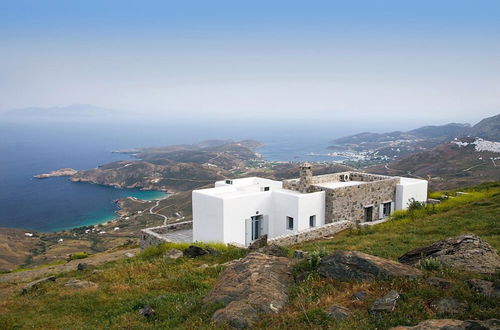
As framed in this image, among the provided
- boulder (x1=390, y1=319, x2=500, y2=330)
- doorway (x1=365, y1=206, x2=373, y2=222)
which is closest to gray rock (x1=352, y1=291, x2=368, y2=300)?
boulder (x1=390, y1=319, x2=500, y2=330)

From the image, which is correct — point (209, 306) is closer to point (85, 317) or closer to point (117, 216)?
point (85, 317)

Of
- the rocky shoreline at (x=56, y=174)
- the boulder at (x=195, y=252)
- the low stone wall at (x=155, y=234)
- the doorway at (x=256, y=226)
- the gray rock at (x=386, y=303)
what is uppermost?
the gray rock at (x=386, y=303)

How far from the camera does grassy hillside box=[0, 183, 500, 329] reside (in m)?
6.21

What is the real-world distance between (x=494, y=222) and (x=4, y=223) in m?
105

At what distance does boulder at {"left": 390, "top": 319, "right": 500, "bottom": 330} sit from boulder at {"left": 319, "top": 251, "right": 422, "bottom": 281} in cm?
209

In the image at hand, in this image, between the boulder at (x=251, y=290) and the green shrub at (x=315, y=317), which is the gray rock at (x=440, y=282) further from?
the boulder at (x=251, y=290)

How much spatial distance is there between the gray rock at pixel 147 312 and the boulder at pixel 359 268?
11.9ft

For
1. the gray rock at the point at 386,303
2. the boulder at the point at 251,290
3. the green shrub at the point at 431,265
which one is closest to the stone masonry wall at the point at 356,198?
the boulder at the point at 251,290

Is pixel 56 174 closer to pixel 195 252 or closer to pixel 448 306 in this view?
pixel 195 252

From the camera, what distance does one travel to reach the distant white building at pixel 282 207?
2095 centimetres

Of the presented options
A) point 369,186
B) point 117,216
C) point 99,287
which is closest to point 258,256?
point 99,287

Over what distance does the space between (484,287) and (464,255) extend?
206cm

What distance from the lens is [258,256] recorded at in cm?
950

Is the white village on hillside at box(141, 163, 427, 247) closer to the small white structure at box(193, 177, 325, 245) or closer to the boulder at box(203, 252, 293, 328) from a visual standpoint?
the small white structure at box(193, 177, 325, 245)
